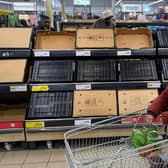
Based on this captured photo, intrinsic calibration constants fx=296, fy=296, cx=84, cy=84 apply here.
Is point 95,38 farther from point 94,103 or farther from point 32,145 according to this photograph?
point 32,145

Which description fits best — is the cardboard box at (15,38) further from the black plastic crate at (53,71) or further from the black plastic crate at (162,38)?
the black plastic crate at (162,38)

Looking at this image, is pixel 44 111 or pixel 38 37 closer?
pixel 44 111

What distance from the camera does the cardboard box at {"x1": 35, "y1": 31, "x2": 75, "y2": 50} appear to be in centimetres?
344

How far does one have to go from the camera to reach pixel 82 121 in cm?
311

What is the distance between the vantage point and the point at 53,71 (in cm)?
329

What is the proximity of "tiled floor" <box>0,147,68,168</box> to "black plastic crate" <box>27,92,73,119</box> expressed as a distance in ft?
1.32

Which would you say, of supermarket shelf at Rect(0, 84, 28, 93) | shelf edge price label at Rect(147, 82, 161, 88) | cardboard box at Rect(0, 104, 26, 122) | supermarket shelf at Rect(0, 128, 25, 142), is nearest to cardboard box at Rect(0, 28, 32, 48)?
supermarket shelf at Rect(0, 84, 28, 93)

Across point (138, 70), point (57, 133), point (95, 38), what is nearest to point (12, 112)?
point (57, 133)

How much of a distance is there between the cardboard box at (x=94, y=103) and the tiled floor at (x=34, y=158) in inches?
18.7

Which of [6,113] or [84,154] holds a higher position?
[84,154]

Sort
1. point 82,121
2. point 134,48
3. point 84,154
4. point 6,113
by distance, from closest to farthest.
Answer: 1. point 84,154
2. point 82,121
3. point 134,48
4. point 6,113

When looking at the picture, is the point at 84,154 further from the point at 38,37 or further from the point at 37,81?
the point at 38,37

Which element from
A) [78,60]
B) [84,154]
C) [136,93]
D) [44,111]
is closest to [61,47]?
[78,60]

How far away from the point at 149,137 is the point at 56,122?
165 centimetres
